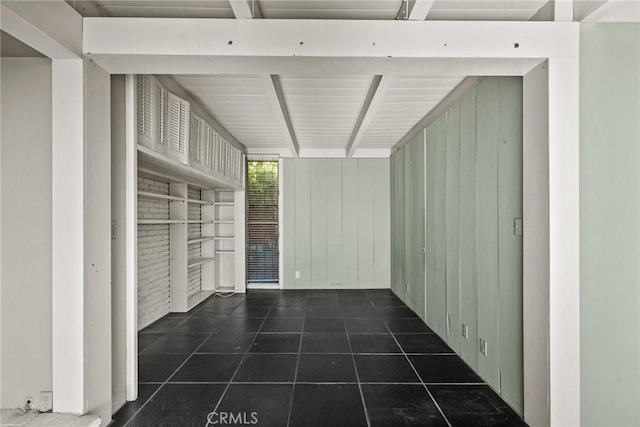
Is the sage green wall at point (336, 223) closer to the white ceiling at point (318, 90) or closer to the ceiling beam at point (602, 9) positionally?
the white ceiling at point (318, 90)

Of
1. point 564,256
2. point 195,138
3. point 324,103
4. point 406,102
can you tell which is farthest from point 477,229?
point 195,138

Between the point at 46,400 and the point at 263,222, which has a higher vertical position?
the point at 263,222

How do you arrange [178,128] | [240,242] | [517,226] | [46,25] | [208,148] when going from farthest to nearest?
[240,242] < [208,148] < [178,128] < [517,226] < [46,25]

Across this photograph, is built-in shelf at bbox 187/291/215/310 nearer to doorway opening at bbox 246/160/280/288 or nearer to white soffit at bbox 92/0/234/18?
doorway opening at bbox 246/160/280/288

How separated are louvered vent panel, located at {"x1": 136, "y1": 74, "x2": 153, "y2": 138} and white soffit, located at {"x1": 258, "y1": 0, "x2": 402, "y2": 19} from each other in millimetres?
1207

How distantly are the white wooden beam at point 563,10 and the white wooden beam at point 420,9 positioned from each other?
807mm

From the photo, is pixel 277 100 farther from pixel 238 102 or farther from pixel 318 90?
pixel 238 102

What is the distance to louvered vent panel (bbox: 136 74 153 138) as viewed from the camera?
8.62ft

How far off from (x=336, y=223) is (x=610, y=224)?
16.2ft

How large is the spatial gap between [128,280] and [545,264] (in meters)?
2.90

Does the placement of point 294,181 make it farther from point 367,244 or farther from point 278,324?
point 278,324

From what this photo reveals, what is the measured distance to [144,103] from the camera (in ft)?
8.87

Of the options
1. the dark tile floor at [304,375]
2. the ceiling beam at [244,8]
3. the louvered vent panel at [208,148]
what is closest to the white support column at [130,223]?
the dark tile floor at [304,375]

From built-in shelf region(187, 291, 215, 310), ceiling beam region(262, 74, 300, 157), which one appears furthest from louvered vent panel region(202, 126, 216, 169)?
built-in shelf region(187, 291, 215, 310)
